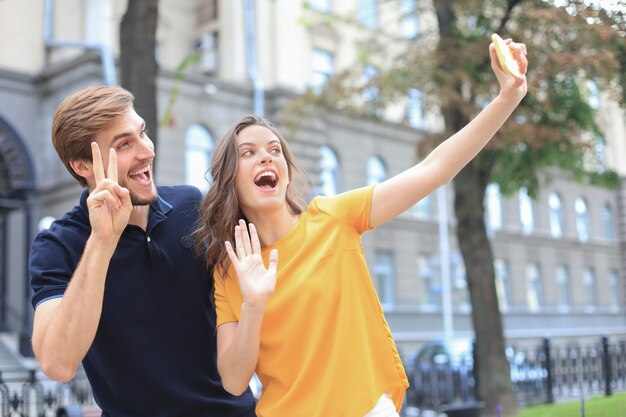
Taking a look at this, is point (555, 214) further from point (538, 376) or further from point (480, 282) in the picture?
point (480, 282)

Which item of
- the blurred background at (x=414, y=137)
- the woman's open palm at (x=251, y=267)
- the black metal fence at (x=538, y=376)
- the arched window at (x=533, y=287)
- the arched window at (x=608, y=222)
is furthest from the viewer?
the arched window at (x=608, y=222)

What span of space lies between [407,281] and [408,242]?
60.9 inches

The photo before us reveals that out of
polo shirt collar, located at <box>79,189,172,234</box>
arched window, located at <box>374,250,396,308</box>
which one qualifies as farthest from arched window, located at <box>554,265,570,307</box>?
polo shirt collar, located at <box>79,189,172,234</box>

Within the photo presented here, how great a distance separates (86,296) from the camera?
2391mm

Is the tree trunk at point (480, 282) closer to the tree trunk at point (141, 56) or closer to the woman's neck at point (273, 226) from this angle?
the tree trunk at point (141, 56)

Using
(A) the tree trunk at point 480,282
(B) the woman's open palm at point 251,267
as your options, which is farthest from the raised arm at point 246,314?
(A) the tree trunk at point 480,282

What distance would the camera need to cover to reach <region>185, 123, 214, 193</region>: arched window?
2467cm

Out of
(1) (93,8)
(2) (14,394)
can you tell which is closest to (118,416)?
(2) (14,394)

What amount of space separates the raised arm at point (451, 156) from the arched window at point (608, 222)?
4528 centimetres

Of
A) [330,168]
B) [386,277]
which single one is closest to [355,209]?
[330,168]

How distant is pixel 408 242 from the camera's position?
1241 inches

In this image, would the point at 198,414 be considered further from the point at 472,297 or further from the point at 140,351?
the point at 472,297

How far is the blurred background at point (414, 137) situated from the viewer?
11.2 metres

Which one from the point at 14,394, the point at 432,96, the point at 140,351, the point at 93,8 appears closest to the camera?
the point at 140,351
